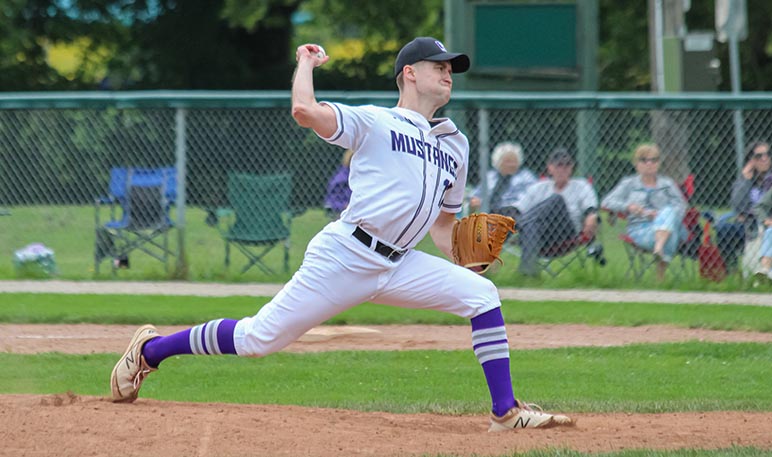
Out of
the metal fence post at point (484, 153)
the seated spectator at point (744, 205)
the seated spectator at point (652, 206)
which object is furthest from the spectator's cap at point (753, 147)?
the metal fence post at point (484, 153)

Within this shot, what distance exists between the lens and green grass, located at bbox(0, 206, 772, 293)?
1234 centimetres

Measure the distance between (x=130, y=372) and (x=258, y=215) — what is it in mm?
6238

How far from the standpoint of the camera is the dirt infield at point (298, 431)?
552 cm

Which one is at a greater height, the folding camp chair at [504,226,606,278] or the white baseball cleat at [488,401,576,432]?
the folding camp chair at [504,226,606,278]

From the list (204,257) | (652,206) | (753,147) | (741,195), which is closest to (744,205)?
(741,195)

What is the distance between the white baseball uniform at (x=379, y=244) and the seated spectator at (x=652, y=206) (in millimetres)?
6445

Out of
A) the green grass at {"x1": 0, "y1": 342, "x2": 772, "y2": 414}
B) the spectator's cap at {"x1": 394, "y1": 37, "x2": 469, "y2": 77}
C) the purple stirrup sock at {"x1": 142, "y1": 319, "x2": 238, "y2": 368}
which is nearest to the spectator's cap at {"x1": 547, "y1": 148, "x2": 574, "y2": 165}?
the green grass at {"x1": 0, "y1": 342, "x2": 772, "y2": 414}

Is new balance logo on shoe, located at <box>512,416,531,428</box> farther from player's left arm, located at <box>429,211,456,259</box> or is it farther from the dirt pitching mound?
player's left arm, located at <box>429,211,456,259</box>

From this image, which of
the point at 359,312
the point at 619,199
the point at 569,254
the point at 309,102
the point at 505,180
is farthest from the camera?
the point at 505,180

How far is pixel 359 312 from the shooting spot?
11.1 metres

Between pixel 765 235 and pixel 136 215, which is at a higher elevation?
pixel 136 215

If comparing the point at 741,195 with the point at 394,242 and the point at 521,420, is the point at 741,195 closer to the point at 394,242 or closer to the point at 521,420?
the point at 521,420

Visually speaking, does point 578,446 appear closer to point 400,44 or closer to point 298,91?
point 298,91

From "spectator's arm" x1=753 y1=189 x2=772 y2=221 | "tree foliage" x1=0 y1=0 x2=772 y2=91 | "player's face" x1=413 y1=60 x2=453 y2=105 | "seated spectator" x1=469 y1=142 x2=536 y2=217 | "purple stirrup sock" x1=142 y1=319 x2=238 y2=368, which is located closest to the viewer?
"player's face" x1=413 y1=60 x2=453 y2=105
